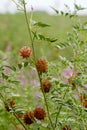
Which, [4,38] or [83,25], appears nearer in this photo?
[83,25]

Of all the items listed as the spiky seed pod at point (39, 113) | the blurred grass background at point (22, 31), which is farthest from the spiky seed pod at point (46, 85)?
the blurred grass background at point (22, 31)

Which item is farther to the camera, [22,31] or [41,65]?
[22,31]

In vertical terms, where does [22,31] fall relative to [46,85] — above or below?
below

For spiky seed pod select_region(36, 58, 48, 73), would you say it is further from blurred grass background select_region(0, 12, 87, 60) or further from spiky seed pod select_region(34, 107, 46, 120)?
blurred grass background select_region(0, 12, 87, 60)

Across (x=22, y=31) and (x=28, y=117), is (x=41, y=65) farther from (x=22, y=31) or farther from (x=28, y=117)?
(x=22, y=31)

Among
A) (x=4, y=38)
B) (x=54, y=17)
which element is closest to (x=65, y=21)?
(x=54, y=17)

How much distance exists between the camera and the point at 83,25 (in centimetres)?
199

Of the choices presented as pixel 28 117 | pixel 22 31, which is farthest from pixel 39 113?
pixel 22 31

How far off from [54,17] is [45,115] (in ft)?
35.0

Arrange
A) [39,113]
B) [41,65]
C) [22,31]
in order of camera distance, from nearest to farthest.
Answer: [41,65] < [39,113] < [22,31]

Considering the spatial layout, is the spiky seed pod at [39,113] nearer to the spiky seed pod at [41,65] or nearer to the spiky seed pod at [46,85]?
the spiky seed pod at [46,85]

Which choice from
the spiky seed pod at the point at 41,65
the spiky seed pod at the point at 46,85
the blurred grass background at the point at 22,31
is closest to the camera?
the spiky seed pod at the point at 41,65

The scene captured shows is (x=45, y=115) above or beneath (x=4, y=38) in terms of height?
above

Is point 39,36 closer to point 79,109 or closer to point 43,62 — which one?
point 43,62
